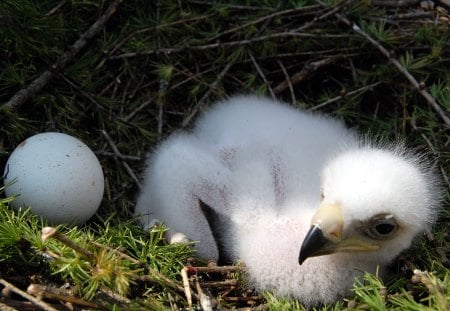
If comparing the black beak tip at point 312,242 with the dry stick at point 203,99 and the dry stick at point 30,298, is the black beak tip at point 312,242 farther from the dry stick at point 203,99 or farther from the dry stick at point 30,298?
the dry stick at point 203,99

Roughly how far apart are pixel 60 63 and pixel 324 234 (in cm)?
143

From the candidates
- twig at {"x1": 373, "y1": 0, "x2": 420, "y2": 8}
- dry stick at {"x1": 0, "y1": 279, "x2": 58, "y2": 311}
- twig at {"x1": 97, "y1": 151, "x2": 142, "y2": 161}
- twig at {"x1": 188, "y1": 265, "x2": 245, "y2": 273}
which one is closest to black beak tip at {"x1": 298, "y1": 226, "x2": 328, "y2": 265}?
twig at {"x1": 188, "y1": 265, "x2": 245, "y2": 273}

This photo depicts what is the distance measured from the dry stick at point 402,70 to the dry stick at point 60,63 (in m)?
1.11

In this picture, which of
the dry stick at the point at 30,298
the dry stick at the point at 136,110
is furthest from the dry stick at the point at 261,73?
the dry stick at the point at 30,298

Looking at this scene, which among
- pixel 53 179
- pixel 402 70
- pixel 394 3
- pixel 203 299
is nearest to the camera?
pixel 203 299

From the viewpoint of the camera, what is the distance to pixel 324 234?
6.44ft

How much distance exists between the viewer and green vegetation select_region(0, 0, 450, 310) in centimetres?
238

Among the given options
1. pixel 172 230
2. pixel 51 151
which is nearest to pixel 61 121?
pixel 51 151

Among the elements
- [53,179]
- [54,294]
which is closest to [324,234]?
[54,294]

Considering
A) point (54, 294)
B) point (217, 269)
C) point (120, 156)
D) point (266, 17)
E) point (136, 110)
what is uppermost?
point (266, 17)

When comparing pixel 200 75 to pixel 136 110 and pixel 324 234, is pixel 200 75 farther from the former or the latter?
pixel 324 234

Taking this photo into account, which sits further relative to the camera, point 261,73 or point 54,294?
point 261,73

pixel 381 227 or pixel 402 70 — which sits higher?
pixel 402 70

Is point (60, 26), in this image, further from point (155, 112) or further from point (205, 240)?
point (205, 240)
